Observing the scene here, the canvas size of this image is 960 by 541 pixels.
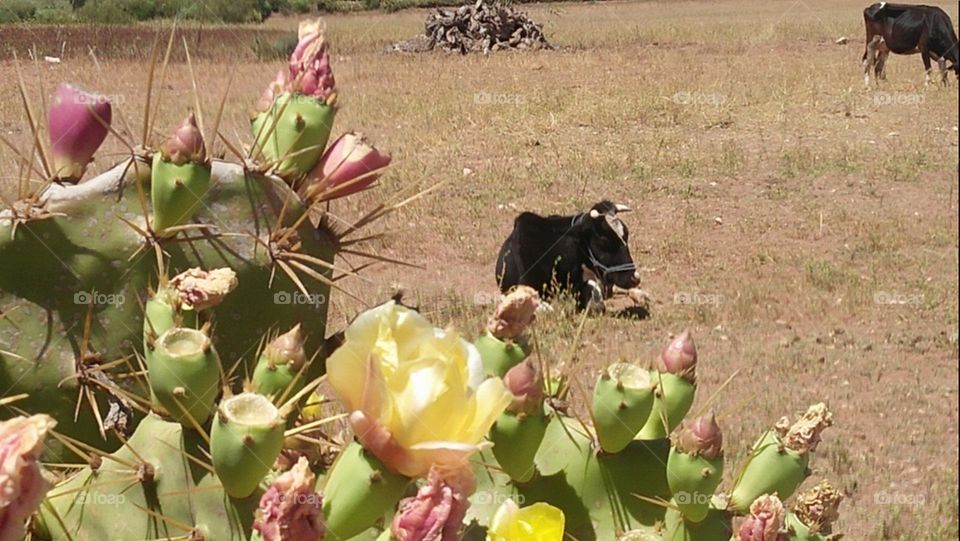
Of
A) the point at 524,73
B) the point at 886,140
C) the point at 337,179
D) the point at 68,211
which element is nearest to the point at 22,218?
the point at 68,211

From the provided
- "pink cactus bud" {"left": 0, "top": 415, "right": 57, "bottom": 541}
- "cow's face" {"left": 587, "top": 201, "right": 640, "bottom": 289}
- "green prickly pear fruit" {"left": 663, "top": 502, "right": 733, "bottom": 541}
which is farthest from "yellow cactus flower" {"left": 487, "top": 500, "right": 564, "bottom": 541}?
"cow's face" {"left": 587, "top": 201, "right": 640, "bottom": 289}

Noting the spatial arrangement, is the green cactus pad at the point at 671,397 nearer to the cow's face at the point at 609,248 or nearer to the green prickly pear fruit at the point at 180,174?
the green prickly pear fruit at the point at 180,174

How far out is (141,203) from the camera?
4.17ft

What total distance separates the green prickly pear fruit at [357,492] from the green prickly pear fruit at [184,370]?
16 centimetres

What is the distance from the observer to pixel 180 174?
3.79 ft

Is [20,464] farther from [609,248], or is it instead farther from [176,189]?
[609,248]

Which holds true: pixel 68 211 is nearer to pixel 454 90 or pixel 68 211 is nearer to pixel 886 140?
pixel 886 140

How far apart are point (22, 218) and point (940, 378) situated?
4.59 m

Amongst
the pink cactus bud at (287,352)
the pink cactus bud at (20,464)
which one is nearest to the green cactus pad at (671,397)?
the pink cactus bud at (287,352)

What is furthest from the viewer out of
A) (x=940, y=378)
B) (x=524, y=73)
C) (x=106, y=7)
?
(x=524, y=73)

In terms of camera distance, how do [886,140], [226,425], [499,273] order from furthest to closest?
[886,140] → [499,273] → [226,425]

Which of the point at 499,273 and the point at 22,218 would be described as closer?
the point at 22,218

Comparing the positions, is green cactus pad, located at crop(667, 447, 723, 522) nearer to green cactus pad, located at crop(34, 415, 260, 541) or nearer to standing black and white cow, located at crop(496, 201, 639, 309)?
green cactus pad, located at crop(34, 415, 260, 541)

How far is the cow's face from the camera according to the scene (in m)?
5.61
